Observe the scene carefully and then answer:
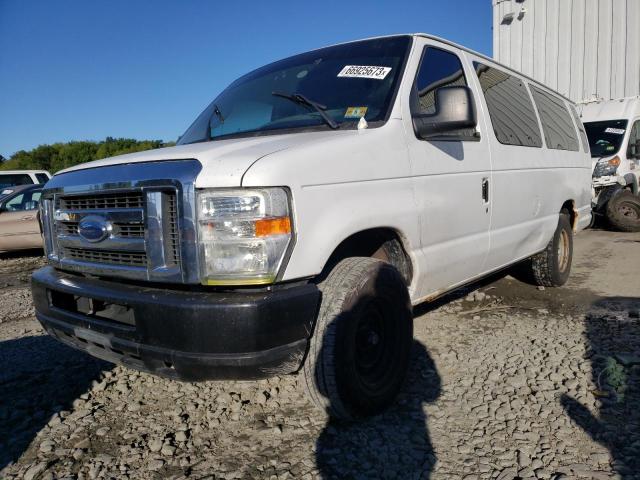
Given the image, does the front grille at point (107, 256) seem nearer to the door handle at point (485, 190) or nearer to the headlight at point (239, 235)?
the headlight at point (239, 235)

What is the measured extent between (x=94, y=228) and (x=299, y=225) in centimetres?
100

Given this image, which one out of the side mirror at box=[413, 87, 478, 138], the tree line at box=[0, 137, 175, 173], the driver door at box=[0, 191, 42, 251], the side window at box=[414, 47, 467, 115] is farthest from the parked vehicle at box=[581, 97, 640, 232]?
the tree line at box=[0, 137, 175, 173]

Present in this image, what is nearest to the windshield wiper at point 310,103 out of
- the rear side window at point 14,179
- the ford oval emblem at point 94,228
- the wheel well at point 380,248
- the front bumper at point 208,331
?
the wheel well at point 380,248

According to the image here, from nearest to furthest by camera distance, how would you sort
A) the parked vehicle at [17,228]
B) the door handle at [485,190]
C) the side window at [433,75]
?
1. the side window at [433,75]
2. the door handle at [485,190]
3. the parked vehicle at [17,228]

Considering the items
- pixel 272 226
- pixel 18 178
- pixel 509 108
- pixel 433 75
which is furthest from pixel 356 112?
pixel 18 178

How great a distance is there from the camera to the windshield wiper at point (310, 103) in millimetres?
2633

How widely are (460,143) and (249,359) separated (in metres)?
1.95

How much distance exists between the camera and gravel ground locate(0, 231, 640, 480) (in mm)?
2203

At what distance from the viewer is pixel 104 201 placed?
235 cm

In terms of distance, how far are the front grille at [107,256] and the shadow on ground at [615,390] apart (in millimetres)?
2225

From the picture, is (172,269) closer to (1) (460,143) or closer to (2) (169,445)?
(2) (169,445)

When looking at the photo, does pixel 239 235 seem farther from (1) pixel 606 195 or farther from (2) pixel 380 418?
(1) pixel 606 195

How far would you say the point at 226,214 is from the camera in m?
Result: 2.01

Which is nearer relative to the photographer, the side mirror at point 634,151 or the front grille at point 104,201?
the front grille at point 104,201
